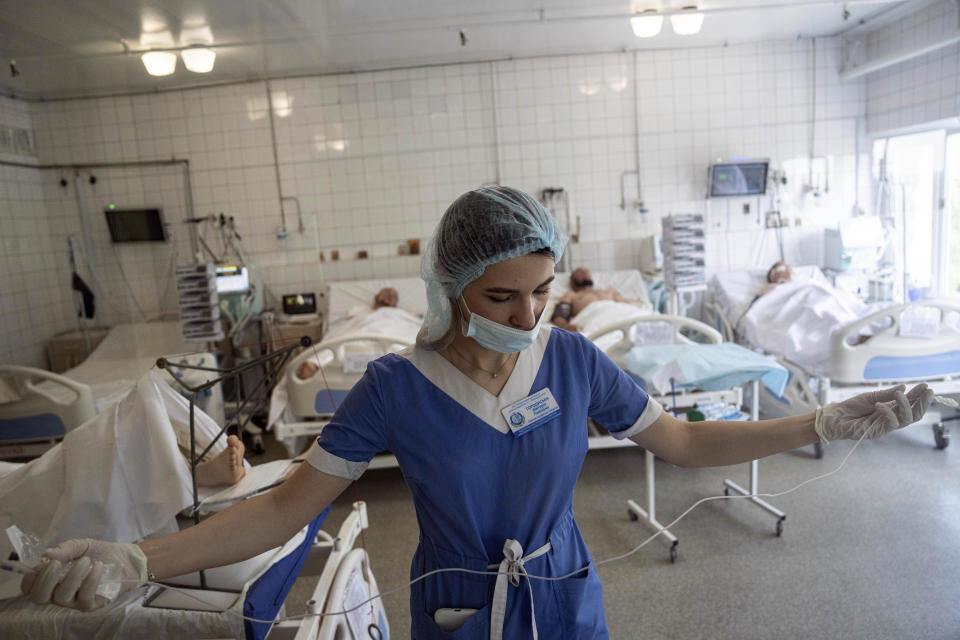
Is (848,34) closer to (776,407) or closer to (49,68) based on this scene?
(776,407)

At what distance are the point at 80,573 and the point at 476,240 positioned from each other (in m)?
0.76

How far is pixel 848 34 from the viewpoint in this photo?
5.06 meters

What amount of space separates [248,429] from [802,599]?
10.9ft

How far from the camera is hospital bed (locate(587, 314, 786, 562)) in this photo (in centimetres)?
260

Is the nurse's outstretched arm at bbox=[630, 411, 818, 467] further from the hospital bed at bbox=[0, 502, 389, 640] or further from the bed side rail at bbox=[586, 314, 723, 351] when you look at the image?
the bed side rail at bbox=[586, 314, 723, 351]

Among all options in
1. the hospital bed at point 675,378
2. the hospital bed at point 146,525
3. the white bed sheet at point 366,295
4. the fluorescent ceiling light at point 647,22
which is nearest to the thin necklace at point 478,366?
the hospital bed at point 146,525

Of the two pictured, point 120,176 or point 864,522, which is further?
point 120,176

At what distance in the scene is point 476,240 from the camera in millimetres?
1118

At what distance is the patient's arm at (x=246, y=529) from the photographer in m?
0.96

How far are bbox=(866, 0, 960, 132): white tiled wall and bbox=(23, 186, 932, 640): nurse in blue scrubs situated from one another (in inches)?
164

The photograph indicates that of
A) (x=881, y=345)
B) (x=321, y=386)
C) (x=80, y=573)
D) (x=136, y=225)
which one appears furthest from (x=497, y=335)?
(x=136, y=225)

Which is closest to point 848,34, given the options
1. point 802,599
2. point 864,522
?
point 864,522

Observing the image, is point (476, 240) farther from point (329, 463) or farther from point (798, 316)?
point (798, 316)

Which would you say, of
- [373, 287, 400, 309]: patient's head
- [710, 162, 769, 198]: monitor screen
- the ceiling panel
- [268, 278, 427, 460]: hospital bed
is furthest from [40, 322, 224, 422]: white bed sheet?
[710, 162, 769, 198]: monitor screen
